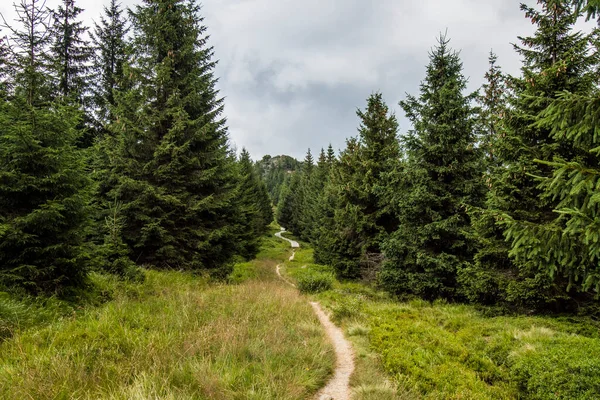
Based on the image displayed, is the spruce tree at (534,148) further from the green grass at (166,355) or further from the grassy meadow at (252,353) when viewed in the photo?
the green grass at (166,355)

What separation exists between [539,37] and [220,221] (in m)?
15.2

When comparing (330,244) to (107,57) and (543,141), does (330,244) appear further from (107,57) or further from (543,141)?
(107,57)

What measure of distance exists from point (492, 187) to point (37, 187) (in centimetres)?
1329

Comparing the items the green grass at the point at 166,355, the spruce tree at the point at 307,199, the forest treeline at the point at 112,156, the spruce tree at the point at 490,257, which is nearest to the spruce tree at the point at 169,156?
the forest treeline at the point at 112,156

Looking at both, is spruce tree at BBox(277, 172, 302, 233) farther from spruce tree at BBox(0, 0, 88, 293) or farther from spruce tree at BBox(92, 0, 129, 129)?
spruce tree at BBox(0, 0, 88, 293)

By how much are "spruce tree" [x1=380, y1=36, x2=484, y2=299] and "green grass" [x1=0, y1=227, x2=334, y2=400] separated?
7.03 meters

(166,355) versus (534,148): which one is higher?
(534,148)

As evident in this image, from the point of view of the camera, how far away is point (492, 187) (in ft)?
32.7

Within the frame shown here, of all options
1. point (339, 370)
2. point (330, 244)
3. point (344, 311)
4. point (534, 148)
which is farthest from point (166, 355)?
point (330, 244)

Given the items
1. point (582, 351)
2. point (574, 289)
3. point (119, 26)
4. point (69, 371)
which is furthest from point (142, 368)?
point (119, 26)

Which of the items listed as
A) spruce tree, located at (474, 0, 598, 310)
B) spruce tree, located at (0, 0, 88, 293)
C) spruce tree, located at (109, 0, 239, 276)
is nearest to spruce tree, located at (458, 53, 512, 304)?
spruce tree, located at (474, 0, 598, 310)

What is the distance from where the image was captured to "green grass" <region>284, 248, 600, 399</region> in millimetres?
4801

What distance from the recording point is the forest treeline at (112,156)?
672 centimetres

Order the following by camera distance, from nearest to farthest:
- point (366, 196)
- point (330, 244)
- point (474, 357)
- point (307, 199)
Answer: point (474, 357), point (366, 196), point (330, 244), point (307, 199)
